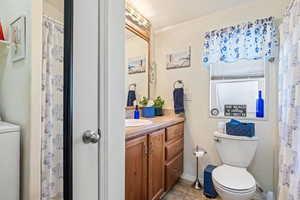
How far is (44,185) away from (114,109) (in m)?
0.54

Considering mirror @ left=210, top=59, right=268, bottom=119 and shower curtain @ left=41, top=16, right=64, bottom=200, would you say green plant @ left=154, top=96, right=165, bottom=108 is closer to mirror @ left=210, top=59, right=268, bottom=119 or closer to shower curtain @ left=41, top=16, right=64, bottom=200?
mirror @ left=210, top=59, right=268, bottom=119

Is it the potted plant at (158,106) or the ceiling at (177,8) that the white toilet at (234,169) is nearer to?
the potted plant at (158,106)

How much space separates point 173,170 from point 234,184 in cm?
75

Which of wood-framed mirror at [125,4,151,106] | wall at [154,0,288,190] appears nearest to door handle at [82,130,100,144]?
wood-framed mirror at [125,4,151,106]

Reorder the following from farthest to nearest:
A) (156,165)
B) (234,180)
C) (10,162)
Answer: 1. (156,165)
2. (234,180)
3. (10,162)

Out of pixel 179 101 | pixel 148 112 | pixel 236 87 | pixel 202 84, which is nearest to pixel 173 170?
pixel 148 112

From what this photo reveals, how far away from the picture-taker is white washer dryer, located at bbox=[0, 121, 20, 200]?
101 cm

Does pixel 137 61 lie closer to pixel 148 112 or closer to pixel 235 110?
pixel 148 112

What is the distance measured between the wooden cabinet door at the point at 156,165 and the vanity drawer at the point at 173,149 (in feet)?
0.43

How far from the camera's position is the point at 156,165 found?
5.33ft

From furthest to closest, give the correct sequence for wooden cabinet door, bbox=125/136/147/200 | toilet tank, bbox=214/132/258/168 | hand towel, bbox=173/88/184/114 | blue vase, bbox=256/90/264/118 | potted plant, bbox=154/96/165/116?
potted plant, bbox=154/96/165/116
hand towel, bbox=173/88/184/114
blue vase, bbox=256/90/264/118
toilet tank, bbox=214/132/258/168
wooden cabinet door, bbox=125/136/147/200

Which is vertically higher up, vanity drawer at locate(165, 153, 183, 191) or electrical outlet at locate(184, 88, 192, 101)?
electrical outlet at locate(184, 88, 192, 101)

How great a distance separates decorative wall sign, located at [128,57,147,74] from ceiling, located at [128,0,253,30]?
0.62 metres

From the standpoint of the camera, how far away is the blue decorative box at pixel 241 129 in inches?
69.1
